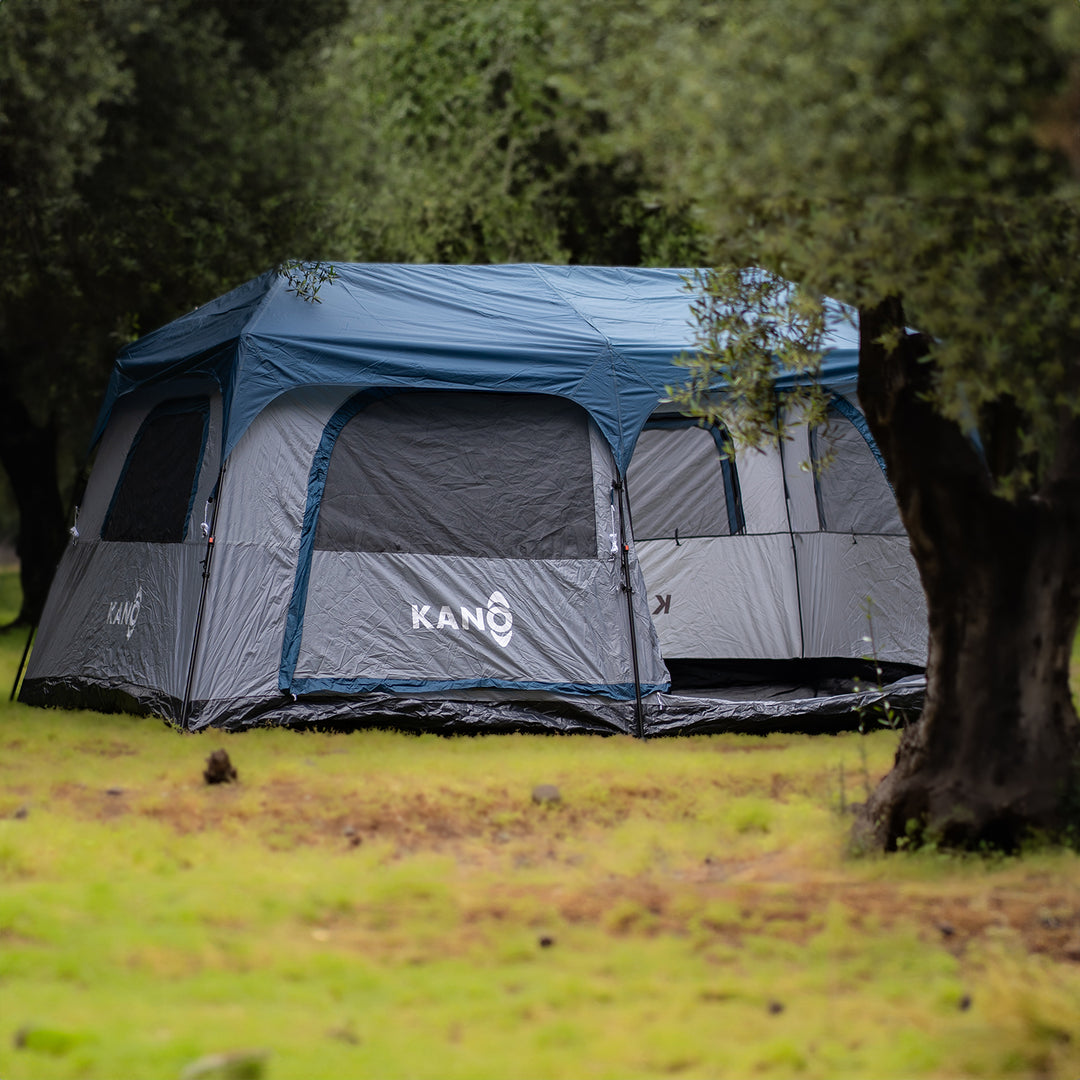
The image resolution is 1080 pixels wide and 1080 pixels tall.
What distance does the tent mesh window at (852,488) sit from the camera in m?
10.4

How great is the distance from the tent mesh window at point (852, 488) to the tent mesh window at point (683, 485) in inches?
27.9

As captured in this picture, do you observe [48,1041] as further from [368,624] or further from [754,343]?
[368,624]

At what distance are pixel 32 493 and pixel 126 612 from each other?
7.81 m

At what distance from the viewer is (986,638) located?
5.91 metres

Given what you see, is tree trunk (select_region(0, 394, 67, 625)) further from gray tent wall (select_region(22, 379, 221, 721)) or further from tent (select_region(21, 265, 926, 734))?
tent (select_region(21, 265, 926, 734))

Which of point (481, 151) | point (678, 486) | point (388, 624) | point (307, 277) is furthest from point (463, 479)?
point (481, 151)

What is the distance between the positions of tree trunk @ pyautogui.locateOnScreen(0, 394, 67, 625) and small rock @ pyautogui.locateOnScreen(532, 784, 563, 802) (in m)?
10.7

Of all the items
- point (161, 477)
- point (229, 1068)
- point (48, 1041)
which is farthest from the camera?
point (161, 477)

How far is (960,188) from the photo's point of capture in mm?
4922

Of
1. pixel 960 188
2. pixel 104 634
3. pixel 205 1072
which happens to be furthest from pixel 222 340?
pixel 205 1072

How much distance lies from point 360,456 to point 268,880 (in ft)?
13.5

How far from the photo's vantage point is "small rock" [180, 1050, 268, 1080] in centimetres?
350

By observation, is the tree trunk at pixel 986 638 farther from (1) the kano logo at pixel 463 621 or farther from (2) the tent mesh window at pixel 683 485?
(2) the tent mesh window at pixel 683 485

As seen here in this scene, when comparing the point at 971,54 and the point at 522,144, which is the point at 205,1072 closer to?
the point at 971,54
